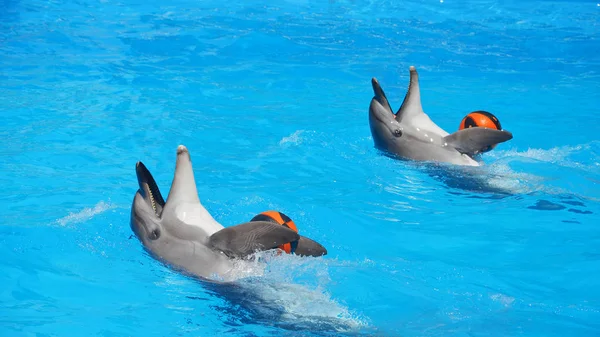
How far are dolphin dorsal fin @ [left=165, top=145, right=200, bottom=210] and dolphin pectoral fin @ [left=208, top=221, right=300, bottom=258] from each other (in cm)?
42

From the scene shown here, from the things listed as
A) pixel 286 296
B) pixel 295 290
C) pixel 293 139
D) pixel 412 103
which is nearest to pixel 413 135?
pixel 412 103

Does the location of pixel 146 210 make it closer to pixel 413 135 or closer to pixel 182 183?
pixel 182 183

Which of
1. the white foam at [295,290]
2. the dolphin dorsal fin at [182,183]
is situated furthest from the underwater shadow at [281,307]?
the dolphin dorsal fin at [182,183]

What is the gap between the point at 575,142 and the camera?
1009 cm

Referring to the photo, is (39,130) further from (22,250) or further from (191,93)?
(22,250)

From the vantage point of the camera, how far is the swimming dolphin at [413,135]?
26.5 feet

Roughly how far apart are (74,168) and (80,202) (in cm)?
113

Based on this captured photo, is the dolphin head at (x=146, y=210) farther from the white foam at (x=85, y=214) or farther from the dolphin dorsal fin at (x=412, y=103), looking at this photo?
the dolphin dorsal fin at (x=412, y=103)

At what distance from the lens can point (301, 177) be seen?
839 cm

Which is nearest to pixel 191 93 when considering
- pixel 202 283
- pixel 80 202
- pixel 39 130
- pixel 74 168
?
pixel 39 130

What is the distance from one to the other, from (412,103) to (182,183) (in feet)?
11.4

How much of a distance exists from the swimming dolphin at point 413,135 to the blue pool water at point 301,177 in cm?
20

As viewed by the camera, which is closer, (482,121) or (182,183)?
(182,183)

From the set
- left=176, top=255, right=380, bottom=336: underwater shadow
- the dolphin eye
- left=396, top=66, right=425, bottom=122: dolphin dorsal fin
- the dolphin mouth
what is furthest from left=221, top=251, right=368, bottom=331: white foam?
left=396, top=66, right=425, bottom=122: dolphin dorsal fin
